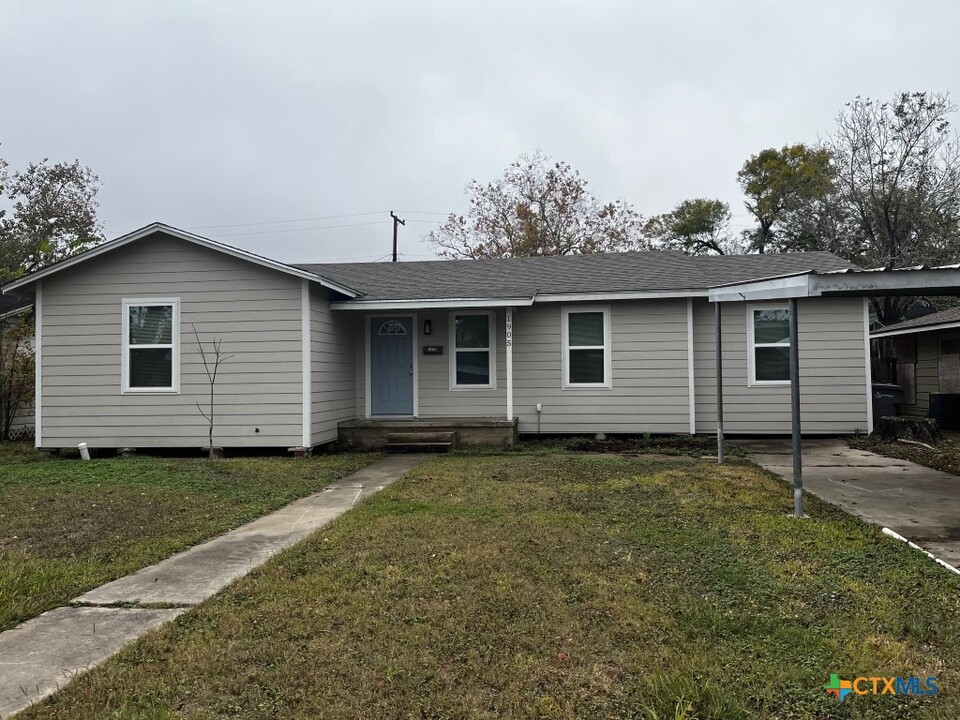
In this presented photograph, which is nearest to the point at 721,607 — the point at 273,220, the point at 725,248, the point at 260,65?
the point at 260,65

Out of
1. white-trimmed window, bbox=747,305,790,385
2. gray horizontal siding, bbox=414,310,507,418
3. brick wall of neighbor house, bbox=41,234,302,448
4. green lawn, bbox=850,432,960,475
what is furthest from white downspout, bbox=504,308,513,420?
green lawn, bbox=850,432,960,475

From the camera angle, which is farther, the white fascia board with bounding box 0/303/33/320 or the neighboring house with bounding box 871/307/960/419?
the neighboring house with bounding box 871/307/960/419

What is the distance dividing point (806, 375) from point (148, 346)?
10.7 metres

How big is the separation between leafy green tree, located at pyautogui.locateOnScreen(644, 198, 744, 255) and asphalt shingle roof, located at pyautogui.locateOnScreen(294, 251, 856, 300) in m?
19.6

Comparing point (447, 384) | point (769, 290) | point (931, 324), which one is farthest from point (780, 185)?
point (769, 290)

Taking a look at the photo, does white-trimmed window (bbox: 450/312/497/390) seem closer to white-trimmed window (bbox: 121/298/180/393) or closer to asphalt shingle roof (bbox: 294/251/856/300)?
asphalt shingle roof (bbox: 294/251/856/300)

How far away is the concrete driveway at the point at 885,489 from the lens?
4.91 m

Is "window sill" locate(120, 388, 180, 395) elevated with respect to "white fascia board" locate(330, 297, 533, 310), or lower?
lower

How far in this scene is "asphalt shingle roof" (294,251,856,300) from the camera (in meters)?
10.9

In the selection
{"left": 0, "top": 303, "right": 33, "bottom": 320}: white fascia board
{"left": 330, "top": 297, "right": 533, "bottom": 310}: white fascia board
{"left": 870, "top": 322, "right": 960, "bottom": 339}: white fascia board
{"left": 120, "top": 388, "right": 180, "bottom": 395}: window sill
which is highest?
{"left": 0, "top": 303, "right": 33, "bottom": 320}: white fascia board

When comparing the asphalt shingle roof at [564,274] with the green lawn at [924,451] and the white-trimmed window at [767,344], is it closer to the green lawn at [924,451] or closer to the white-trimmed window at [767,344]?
the white-trimmed window at [767,344]

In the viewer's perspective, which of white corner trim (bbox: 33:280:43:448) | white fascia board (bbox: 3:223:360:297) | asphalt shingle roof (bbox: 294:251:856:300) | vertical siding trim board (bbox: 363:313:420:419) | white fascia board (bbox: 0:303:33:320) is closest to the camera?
white fascia board (bbox: 3:223:360:297)

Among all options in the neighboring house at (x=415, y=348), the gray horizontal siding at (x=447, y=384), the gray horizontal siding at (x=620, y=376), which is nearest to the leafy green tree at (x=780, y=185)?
the neighboring house at (x=415, y=348)

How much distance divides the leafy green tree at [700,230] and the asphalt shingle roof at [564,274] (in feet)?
64.4
